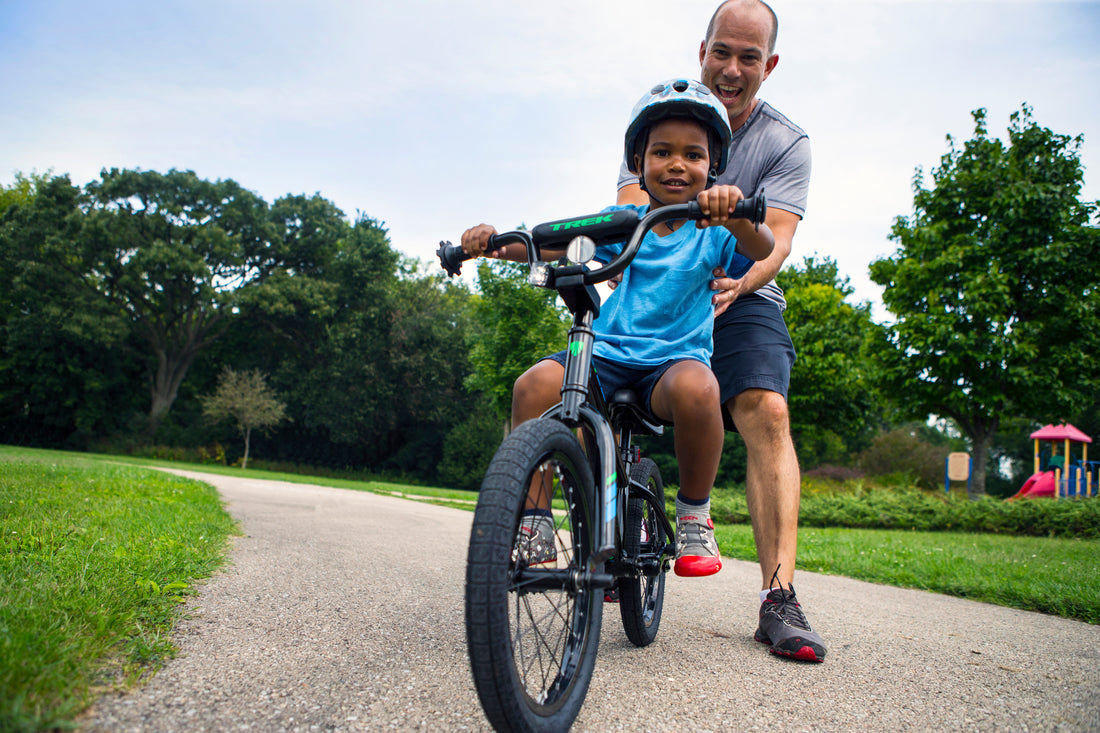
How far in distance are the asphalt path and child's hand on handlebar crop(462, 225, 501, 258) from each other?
1.34 metres

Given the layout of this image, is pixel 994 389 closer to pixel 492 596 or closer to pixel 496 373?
pixel 496 373

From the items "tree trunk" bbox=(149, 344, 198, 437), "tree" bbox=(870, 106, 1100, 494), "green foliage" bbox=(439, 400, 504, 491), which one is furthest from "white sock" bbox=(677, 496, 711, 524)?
"tree trunk" bbox=(149, 344, 198, 437)

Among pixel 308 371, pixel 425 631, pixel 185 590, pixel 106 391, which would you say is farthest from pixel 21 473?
pixel 106 391

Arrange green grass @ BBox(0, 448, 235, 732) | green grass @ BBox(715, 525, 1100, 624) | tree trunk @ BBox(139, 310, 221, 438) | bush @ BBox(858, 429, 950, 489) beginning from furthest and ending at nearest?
tree trunk @ BBox(139, 310, 221, 438) < bush @ BBox(858, 429, 950, 489) < green grass @ BBox(715, 525, 1100, 624) < green grass @ BBox(0, 448, 235, 732)

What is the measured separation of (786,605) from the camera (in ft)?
8.38

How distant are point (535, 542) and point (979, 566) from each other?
5073 millimetres

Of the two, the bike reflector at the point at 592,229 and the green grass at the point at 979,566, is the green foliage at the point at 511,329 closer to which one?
the green grass at the point at 979,566

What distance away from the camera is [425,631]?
7.98ft

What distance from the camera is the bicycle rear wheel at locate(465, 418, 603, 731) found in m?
1.38

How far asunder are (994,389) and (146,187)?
36.8m

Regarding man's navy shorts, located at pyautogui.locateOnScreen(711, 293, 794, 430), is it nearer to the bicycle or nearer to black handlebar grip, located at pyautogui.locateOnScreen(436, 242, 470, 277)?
the bicycle

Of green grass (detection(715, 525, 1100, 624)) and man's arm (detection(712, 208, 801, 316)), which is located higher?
man's arm (detection(712, 208, 801, 316))

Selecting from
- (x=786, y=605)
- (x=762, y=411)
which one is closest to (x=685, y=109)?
(x=762, y=411)

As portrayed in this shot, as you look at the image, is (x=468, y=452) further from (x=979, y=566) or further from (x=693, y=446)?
(x=693, y=446)
